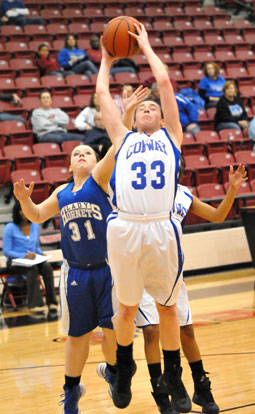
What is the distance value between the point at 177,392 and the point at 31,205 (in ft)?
4.48

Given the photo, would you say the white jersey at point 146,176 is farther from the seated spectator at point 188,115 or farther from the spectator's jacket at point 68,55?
the spectator's jacket at point 68,55

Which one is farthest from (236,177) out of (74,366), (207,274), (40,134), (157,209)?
(40,134)

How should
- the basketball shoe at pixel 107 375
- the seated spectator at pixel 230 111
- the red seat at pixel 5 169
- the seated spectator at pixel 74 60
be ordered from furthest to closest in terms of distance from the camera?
the seated spectator at pixel 74 60 < the seated spectator at pixel 230 111 < the red seat at pixel 5 169 < the basketball shoe at pixel 107 375

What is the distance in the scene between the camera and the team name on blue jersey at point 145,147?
3.47m

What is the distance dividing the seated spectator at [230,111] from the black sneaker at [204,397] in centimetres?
793

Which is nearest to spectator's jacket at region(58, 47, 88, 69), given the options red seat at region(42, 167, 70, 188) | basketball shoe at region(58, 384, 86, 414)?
red seat at region(42, 167, 70, 188)

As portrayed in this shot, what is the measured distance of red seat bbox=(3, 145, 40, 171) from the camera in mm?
9375

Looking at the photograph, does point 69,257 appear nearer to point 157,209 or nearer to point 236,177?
point 157,209

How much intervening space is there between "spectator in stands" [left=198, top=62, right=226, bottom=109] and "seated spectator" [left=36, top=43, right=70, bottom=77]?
2.44 metres

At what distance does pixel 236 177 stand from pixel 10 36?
9896 millimetres

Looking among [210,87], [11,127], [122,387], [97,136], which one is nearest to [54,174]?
[97,136]

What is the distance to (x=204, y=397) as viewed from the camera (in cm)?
381

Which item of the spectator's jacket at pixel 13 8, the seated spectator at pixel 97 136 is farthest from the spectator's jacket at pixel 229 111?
the spectator's jacket at pixel 13 8

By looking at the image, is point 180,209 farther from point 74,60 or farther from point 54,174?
point 74,60
